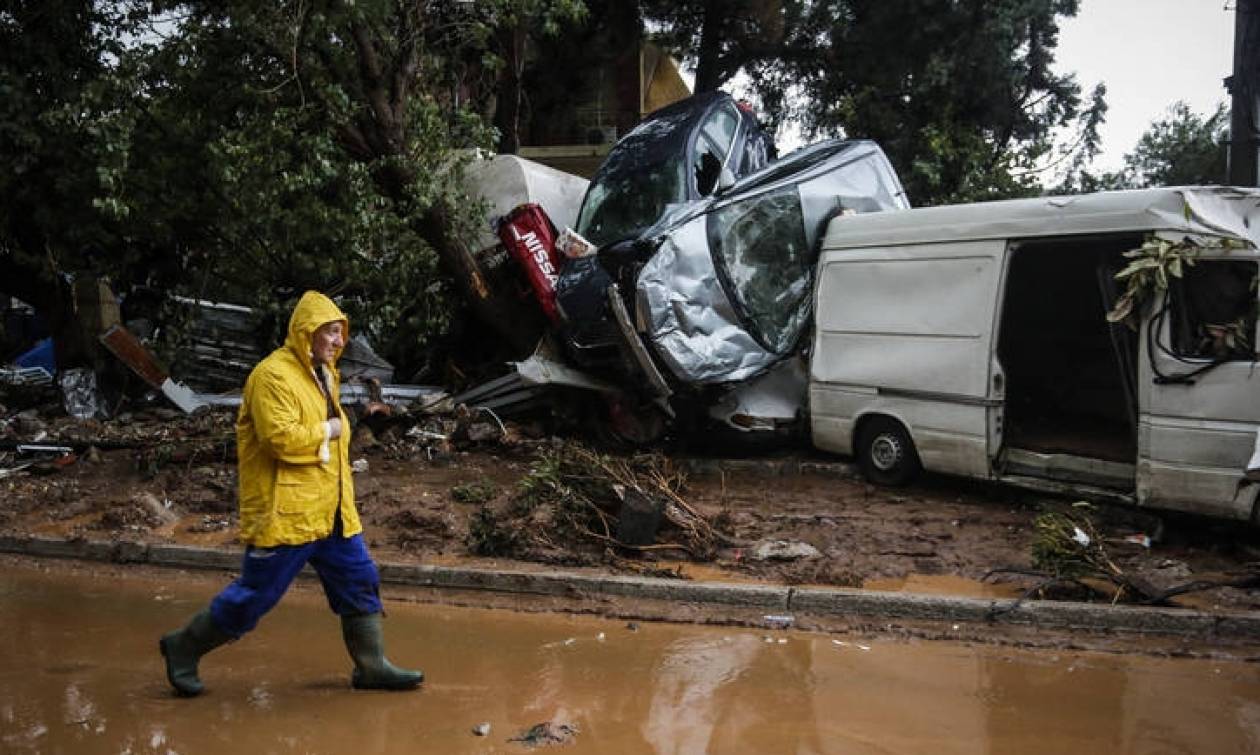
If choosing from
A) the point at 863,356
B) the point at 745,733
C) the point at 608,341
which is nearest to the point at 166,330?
the point at 608,341

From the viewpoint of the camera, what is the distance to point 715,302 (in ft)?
28.7

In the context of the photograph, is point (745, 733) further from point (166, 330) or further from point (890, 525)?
point (166, 330)

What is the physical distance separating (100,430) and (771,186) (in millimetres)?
7289

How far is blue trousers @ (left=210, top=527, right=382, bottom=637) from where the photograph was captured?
14.2 ft

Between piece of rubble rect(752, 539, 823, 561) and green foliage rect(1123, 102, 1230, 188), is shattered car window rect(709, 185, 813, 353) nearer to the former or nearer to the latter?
piece of rubble rect(752, 539, 823, 561)

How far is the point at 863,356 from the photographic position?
27.5 ft

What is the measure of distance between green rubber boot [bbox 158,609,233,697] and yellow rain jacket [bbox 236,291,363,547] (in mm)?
441

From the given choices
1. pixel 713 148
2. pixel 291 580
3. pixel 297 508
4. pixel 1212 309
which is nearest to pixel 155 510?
pixel 291 580

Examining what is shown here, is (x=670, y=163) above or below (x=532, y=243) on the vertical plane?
above

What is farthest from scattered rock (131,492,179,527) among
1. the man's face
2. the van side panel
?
the van side panel

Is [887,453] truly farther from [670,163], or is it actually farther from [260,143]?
[260,143]

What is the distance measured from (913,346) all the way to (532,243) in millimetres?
4162

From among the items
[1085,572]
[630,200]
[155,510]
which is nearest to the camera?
[1085,572]

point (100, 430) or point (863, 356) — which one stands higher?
point (863, 356)
